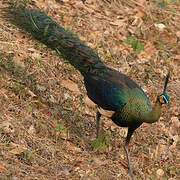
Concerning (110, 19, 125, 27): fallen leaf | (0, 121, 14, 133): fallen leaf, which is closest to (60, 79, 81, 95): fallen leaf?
(0, 121, 14, 133): fallen leaf

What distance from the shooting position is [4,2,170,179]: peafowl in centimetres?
506

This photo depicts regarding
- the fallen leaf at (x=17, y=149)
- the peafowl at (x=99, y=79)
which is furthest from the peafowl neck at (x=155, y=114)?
the fallen leaf at (x=17, y=149)

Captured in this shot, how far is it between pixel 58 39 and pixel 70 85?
3.64 feet

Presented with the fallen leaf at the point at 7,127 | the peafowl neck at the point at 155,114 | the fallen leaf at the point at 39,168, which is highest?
the peafowl neck at the point at 155,114

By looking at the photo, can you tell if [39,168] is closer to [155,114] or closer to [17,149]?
[17,149]

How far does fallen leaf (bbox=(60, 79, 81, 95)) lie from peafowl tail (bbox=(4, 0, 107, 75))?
0.90 meters

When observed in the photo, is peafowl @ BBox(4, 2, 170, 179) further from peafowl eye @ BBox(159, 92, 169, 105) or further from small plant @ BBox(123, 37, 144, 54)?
small plant @ BBox(123, 37, 144, 54)

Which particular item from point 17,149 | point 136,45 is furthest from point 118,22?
point 17,149

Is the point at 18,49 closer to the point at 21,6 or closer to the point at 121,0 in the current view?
the point at 21,6

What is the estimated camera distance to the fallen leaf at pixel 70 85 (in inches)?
259

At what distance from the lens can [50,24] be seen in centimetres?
597

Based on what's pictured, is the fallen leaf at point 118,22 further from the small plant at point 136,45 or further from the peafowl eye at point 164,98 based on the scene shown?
the peafowl eye at point 164,98

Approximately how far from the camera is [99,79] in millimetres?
5441

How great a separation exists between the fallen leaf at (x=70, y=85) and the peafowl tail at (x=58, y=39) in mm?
896
